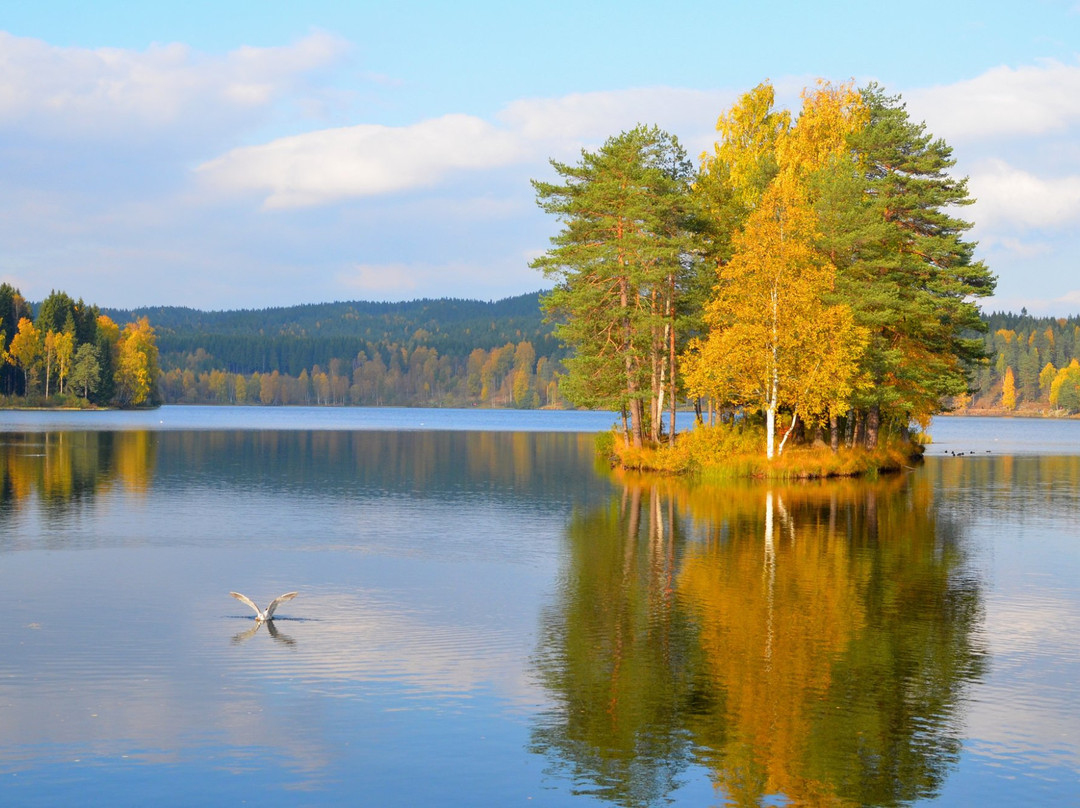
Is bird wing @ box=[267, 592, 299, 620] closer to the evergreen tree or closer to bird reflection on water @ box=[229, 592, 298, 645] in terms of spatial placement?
bird reflection on water @ box=[229, 592, 298, 645]

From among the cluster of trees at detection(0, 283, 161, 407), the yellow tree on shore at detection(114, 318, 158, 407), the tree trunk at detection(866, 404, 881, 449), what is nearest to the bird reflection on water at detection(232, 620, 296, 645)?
the tree trunk at detection(866, 404, 881, 449)

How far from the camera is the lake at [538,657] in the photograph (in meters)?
13.7

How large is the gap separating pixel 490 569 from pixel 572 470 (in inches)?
1472

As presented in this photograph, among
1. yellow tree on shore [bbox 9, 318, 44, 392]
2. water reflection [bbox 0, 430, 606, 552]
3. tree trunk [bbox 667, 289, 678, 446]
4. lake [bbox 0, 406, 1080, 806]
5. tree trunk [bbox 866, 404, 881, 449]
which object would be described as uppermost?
yellow tree on shore [bbox 9, 318, 44, 392]

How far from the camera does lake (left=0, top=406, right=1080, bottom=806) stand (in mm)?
13664

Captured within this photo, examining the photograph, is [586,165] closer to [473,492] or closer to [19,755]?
[473,492]

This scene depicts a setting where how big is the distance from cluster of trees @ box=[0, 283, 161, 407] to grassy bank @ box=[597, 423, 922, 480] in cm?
13708

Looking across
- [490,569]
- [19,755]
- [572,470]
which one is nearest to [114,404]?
[572,470]

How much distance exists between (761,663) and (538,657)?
12.7ft

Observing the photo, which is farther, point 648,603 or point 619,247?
point 619,247

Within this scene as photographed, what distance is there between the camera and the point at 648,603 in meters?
24.0

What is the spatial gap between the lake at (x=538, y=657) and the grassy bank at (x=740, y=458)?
1380 cm

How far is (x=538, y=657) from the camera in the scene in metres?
19.4

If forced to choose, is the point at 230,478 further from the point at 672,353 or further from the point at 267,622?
the point at 267,622
